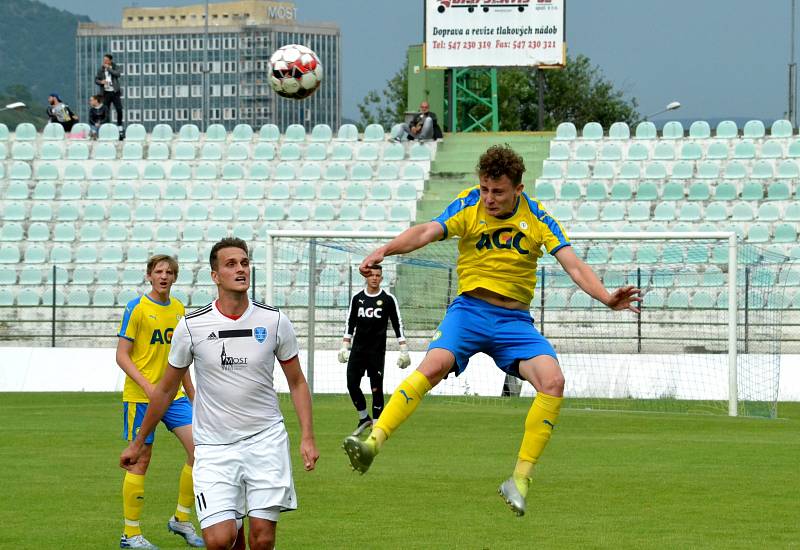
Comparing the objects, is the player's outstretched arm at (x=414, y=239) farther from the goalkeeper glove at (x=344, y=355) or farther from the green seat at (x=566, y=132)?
the green seat at (x=566, y=132)

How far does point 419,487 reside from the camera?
11.8m

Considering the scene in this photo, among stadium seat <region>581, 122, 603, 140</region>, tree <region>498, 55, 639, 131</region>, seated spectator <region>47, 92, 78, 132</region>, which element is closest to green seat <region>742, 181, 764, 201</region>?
stadium seat <region>581, 122, 603, 140</region>

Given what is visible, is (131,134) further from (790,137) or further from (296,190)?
(790,137)

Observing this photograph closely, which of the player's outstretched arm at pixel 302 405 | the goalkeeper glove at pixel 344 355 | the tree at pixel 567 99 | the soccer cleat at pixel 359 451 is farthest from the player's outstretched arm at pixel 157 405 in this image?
the tree at pixel 567 99

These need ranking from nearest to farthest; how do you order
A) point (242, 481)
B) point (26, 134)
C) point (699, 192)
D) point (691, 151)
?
point (242, 481) → point (699, 192) → point (691, 151) → point (26, 134)

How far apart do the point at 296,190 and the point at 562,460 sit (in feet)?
56.3

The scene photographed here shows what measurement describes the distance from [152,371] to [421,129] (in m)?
22.4

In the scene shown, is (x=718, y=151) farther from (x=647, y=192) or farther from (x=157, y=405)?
(x=157, y=405)

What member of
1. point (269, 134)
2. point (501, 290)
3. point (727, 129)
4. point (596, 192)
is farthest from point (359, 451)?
point (269, 134)

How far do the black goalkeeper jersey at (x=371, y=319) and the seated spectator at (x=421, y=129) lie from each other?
49.4ft

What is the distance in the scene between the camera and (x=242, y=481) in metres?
7.11

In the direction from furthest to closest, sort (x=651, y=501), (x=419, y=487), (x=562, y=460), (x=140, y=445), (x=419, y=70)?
(x=419, y=70), (x=562, y=460), (x=419, y=487), (x=651, y=501), (x=140, y=445)

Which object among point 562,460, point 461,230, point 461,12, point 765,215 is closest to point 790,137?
point 765,215

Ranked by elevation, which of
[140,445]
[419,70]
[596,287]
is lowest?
[140,445]
